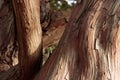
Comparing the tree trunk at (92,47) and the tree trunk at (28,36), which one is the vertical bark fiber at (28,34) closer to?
the tree trunk at (28,36)

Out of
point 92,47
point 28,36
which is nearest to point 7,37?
point 28,36

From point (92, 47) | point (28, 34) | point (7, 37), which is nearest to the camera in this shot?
point (92, 47)

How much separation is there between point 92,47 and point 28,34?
33 centimetres

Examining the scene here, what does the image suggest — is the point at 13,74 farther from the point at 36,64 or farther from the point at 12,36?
the point at 12,36

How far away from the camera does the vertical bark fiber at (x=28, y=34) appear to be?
65.1 inches

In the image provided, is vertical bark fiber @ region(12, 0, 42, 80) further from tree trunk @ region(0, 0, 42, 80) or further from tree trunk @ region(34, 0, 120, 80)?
tree trunk @ region(34, 0, 120, 80)

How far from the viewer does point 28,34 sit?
1693 mm

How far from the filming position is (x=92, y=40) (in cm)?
154

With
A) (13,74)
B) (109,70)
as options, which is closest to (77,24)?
(109,70)

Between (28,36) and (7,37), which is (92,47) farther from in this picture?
(7,37)

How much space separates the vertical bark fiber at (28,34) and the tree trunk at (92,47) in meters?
0.17

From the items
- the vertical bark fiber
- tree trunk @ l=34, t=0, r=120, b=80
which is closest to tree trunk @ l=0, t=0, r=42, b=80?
the vertical bark fiber

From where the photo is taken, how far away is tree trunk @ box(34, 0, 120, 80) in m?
1.54

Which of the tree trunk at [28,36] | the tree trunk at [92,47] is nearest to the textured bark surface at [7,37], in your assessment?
the tree trunk at [28,36]
